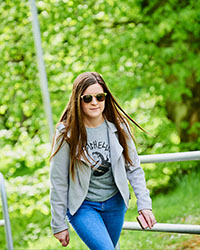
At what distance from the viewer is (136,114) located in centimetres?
733

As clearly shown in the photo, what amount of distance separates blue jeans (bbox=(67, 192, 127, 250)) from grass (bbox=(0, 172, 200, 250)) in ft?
5.95

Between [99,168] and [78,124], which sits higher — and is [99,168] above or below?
below

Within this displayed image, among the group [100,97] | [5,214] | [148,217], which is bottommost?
[5,214]

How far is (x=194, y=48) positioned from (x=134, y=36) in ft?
3.25

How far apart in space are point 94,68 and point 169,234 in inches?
117

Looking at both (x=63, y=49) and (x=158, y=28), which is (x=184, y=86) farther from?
(x=63, y=49)

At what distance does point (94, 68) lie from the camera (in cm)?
673

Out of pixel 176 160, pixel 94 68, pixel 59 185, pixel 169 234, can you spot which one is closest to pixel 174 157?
pixel 176 160

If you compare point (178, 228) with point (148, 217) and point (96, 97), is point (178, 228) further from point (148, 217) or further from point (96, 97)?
point (96, 97)

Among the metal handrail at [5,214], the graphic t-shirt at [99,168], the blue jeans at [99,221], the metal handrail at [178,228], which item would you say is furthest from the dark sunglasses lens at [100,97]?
the metal handrail at [5,214]

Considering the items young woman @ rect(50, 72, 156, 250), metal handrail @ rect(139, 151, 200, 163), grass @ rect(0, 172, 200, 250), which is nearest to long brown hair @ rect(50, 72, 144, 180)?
young woman @ rect(50, 72, 156, 250)

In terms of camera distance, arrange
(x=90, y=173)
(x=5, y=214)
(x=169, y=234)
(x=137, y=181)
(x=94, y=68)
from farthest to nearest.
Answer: (x=94, y=68) → (x=169, y=234) → (x=5, y=214) → (x=137, y=181) → (x=90, y=173)

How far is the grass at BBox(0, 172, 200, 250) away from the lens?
4207mm

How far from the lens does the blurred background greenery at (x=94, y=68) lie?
21.1 feet
